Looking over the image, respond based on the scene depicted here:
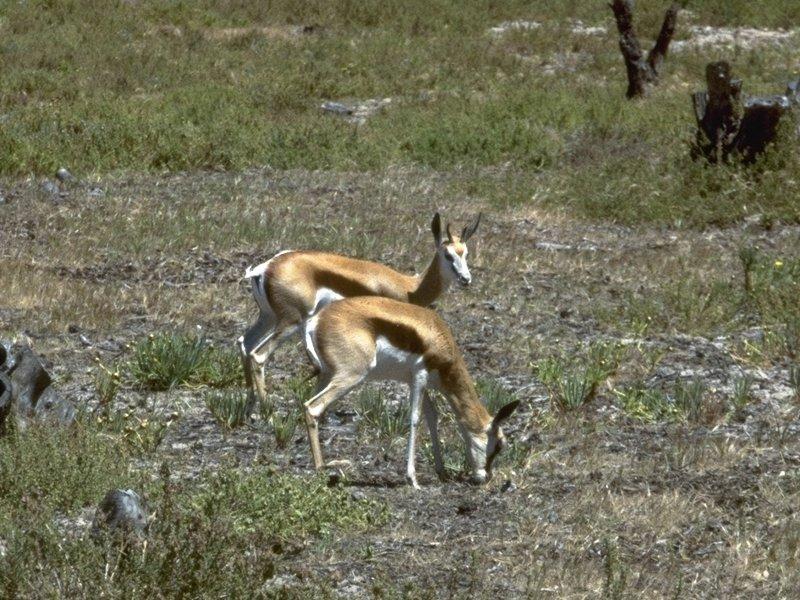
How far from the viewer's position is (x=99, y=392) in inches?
371

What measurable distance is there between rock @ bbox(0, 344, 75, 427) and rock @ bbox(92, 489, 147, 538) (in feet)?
7.77

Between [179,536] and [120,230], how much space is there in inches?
383

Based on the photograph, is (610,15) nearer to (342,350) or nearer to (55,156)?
(55,156)

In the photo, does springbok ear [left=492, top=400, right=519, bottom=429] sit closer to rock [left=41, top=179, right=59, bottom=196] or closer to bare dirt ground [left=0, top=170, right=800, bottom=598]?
bare dirt ground [left=0, top=170, right=800, bottom=598]

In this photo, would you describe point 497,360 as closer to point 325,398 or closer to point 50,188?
point 325,398

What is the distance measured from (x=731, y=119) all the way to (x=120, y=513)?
1409cm

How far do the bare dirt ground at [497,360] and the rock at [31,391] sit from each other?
656 millimetres

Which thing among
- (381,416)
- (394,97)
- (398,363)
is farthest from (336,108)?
(398,363)

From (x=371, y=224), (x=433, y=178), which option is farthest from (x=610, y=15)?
(x=371, y=224)

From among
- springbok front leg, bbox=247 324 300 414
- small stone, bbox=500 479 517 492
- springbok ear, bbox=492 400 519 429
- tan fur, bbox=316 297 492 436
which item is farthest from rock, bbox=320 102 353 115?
small stone, bbox=500 479 517 492

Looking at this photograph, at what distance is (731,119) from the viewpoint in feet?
61.6

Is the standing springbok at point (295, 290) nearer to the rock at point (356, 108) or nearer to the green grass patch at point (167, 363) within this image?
the green grass patch at point (167, 363)

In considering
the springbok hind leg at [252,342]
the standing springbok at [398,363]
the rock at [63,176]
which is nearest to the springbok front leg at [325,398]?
the standing springbok at [398,363]

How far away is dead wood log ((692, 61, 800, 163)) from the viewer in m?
18.2
